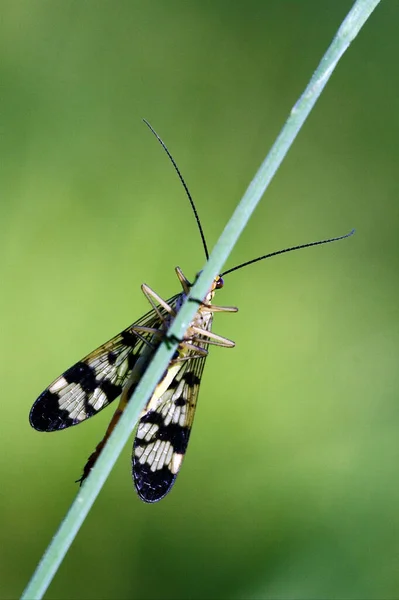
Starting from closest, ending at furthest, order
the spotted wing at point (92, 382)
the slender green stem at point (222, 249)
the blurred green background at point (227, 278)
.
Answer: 1. the slender green stem at point (222, 249)
2. the spotted wing at point (92, 382)
3. the blurred green background at point (227, 278)

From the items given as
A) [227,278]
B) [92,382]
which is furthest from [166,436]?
[227,278]

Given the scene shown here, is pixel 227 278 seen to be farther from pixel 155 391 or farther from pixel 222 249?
pixel 222 249

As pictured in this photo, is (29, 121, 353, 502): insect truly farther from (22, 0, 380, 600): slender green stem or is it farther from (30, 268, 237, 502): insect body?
(22, 0, 380, 600): slender green stem

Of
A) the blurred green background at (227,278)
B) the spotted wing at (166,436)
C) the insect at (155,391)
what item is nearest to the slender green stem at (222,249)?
the insect at (155,391)

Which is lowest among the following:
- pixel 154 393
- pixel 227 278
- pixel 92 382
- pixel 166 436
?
pixel 166 436

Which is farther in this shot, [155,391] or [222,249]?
[155,391]

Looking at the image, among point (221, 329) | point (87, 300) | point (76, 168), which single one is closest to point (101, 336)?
point (87, 300)

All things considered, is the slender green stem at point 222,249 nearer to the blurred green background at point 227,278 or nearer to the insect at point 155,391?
the insect at point 155,391
